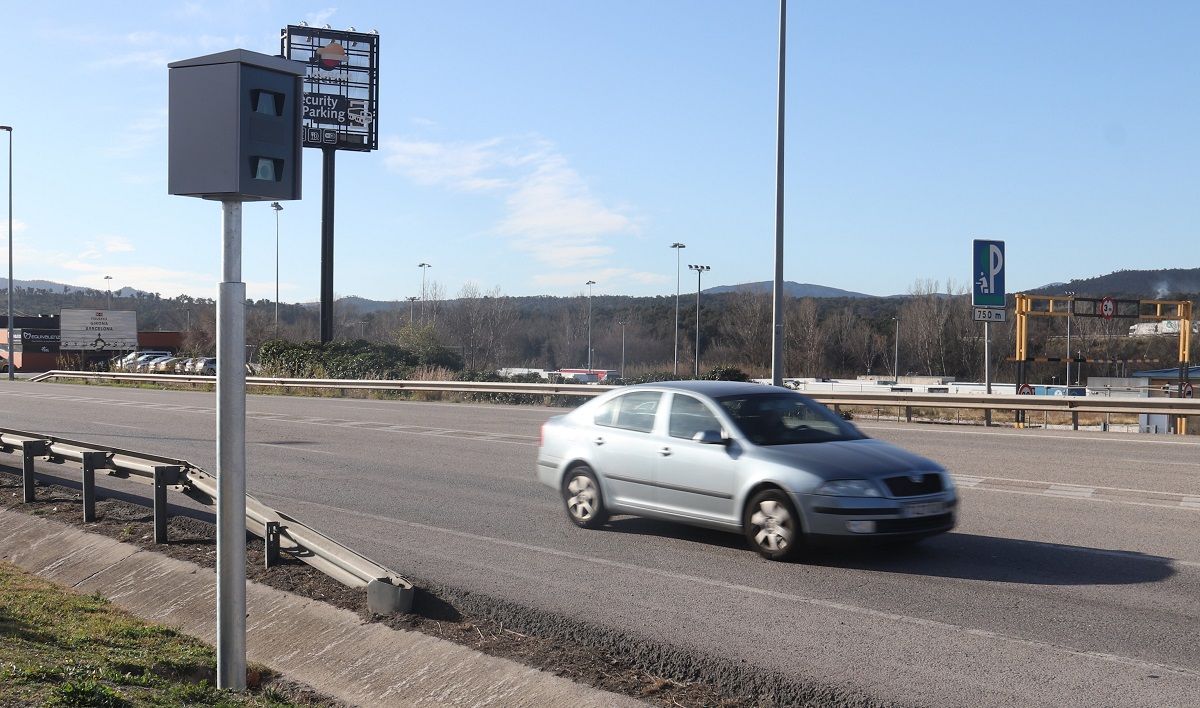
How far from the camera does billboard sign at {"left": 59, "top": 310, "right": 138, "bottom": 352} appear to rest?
220 ft

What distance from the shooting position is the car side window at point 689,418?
31.0ft

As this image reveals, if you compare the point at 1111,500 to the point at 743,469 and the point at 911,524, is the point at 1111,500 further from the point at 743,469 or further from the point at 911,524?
the point at 743,469

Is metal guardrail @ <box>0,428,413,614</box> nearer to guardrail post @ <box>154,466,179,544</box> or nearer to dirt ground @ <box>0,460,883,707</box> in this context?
guardrail post @ <box>154,466,179,544</box>

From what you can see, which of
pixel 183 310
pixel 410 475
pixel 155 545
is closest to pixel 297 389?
pixel 410 475

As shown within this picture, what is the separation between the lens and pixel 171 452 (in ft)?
59.4

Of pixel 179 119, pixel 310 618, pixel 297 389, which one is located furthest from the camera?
pixel 297 389

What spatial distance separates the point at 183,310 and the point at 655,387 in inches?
6112

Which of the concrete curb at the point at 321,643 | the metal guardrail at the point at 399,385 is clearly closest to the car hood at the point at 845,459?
the concrete curb at the point at 321,643

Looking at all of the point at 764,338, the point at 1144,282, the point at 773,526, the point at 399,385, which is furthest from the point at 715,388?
the point at 1144,282

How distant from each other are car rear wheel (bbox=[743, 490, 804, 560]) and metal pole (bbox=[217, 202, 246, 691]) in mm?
4474

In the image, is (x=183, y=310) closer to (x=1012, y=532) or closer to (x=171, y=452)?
(x=171, y=452)

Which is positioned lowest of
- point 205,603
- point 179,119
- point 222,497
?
point 205,603

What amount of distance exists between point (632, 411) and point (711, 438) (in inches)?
48.8

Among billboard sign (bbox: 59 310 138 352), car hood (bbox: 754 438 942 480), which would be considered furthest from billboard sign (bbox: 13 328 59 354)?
car hood (bbox: 754 438 942 480)
